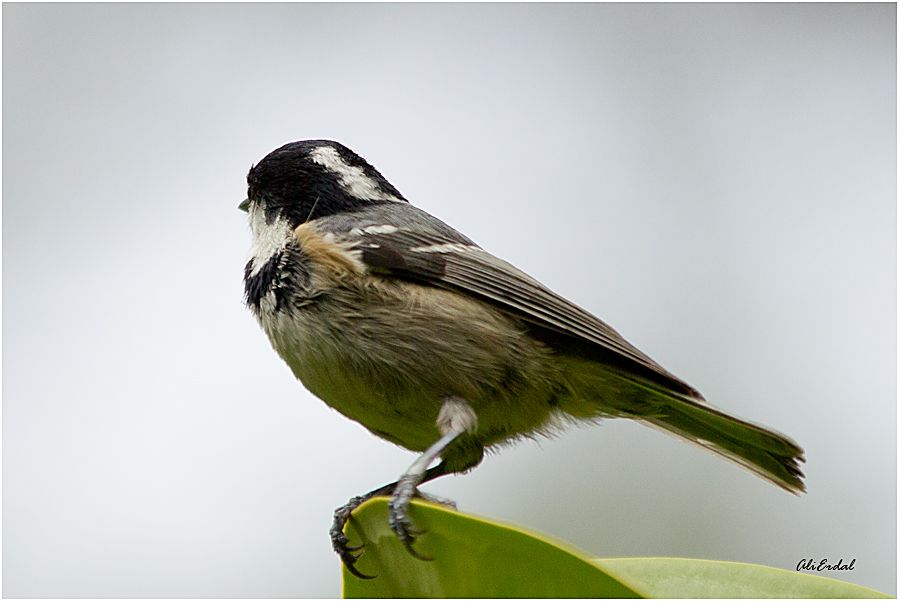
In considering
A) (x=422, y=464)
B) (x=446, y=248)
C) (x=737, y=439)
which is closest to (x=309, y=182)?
(x=446, y=248)

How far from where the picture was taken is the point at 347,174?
→ 134 inches

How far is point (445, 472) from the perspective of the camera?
3057mm

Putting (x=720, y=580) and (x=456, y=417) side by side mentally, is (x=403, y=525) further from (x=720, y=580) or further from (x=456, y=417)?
(x=456, y=417)

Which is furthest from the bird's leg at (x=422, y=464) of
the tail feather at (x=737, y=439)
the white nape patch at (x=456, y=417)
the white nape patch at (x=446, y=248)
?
the tail feather at (x=737, y=439)

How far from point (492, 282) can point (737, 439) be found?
0.81 m

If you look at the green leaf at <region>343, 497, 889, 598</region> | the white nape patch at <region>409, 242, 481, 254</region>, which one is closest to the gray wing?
the white nape patch at <region>409, 242, 481, 254</region>

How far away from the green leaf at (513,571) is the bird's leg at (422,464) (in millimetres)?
25

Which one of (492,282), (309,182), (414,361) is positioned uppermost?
(309,182)

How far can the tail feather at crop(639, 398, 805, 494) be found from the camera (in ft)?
9.78

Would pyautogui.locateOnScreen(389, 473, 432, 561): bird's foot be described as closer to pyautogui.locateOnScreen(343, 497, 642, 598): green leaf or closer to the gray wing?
pyautogui.locateOnScreen(343, 497, 642, 598): green leaf

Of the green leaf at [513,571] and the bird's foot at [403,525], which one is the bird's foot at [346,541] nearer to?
the green leaf at [513,571]

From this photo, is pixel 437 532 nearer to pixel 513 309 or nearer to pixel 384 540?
pixel 384 540

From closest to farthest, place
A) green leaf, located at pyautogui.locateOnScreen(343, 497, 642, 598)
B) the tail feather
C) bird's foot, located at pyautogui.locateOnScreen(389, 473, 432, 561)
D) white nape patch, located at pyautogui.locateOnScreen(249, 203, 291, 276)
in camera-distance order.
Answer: green leaf, located at pyautogui.locateOnScreen(343, 497, 642, 598) → bird's foot, located at pyautogui.locateOnScreen(389, 473, 432, 561) → the tail feather → white nape patch, located at pyautogui.locateOnScreen(249, 203, 291, 276)

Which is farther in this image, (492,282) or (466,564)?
(492,282)
